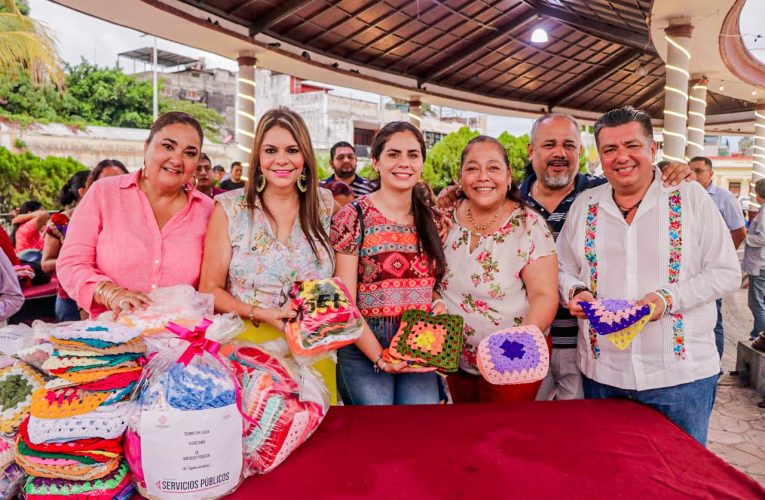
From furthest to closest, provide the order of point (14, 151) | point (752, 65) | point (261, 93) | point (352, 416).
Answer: point (261, 93), point (14, 151), point (752, 65), point (352, 416)

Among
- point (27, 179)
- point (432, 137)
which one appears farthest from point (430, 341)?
point (432, 137)

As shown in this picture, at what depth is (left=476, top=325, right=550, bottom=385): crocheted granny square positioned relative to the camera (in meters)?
1.59

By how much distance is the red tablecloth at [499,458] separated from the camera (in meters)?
1.21

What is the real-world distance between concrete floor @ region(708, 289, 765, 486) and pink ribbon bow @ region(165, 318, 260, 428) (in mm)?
2976

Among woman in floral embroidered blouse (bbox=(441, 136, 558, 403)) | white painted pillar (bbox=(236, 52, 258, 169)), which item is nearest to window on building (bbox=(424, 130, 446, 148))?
white painted pillar (bbox=(236, 52, 258, 169))

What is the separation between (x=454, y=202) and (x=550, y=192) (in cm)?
57

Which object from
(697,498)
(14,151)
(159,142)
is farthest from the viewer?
(14,151)

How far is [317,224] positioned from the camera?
1.93 metres

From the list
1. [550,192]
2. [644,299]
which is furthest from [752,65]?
[644,299]

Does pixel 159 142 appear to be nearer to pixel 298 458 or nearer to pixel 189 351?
pixel 189 351

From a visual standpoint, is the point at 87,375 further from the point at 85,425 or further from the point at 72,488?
the point at 72,488

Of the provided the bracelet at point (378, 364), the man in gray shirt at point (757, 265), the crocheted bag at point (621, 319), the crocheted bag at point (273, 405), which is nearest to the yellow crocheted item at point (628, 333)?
the crocheted bag at point (621, 319)

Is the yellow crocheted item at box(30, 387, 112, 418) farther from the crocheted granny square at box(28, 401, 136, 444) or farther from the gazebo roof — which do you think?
the gazebo roof

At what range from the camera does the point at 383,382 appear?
199cm
